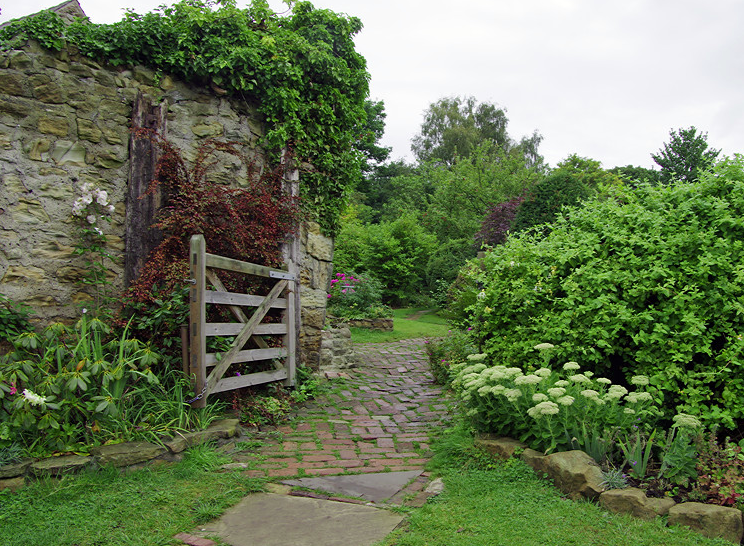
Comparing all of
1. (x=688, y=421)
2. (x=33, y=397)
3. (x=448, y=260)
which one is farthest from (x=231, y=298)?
(x=448, y=260)

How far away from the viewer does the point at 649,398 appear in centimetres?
329

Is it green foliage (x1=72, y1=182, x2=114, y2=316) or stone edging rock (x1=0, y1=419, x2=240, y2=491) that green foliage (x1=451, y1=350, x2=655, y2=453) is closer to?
stone edging rock (x1=0, y1=419, x2=240, y2=491)

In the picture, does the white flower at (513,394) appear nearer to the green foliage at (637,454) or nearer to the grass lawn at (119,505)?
the green foliage at (637,454)

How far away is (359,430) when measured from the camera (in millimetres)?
4977

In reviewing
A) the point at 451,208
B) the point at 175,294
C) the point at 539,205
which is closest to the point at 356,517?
the point at 175,294

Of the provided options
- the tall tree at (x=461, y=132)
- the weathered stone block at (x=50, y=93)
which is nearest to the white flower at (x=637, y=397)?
the weathered stone block at (x=50, y=93)

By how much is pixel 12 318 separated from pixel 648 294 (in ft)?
17.9

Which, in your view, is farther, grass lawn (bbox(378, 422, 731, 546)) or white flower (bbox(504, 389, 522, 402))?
white flower (bbox(504, 389, 522, 402))

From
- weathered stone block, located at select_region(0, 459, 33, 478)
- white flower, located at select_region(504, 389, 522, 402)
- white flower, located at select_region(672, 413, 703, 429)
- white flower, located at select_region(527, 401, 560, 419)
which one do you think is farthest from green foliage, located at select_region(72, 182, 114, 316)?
white flower, located at select_region(672, 413, 703, 429)

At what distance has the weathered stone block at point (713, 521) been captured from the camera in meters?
2.51

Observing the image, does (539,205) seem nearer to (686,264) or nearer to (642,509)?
(686,264)

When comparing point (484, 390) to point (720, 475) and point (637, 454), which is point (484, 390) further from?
point (720, 475)

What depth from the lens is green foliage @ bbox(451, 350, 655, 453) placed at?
3.31m

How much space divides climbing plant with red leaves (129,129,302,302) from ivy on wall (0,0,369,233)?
70 centimetres
